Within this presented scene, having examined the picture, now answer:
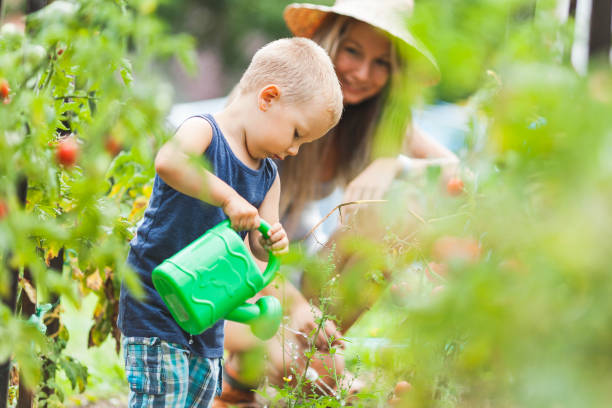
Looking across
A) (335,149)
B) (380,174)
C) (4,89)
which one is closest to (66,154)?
(4,89)

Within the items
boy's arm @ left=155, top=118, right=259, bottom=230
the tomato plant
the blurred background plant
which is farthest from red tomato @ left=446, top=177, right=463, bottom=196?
the tomato plant

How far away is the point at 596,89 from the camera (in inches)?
23.6

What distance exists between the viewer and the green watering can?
1.19m

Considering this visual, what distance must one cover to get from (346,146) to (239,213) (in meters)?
1.40

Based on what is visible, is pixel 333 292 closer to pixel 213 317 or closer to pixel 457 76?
pixel 213 317

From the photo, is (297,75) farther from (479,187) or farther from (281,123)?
(479,187)

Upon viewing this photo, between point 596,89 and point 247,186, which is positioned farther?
point 247,186

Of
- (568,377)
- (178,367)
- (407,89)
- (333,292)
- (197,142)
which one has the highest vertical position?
(407,89)

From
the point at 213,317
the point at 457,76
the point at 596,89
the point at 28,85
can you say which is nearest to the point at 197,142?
the point at 213,317

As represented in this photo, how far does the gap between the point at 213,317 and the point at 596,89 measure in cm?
81

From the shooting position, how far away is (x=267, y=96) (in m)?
1.49

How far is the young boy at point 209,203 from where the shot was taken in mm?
1429

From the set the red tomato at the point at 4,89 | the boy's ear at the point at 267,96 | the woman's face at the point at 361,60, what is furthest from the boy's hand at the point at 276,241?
the woman's face at the point at 361,60

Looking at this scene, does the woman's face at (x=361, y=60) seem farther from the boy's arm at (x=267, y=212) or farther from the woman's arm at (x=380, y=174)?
the boy's arm at (x=267, y=212)
